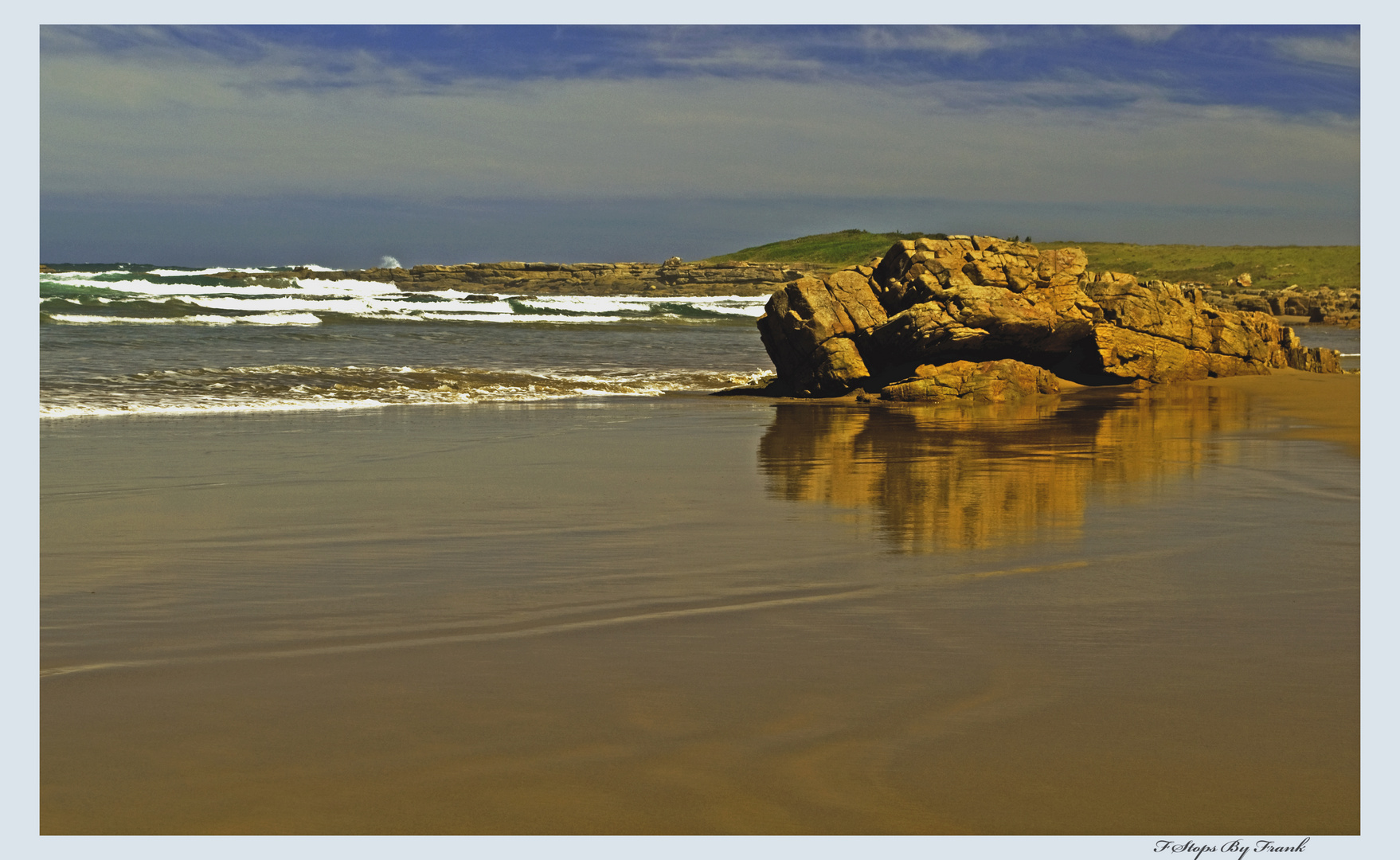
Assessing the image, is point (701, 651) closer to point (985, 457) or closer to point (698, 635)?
point (698, 635)

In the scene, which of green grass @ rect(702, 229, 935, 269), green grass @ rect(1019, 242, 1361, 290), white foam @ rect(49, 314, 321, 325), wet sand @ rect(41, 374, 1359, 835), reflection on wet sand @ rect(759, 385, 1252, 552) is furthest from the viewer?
green grass @ rect(702, 229, 935, 269)

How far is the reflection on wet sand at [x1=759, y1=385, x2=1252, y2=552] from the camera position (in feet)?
22.9

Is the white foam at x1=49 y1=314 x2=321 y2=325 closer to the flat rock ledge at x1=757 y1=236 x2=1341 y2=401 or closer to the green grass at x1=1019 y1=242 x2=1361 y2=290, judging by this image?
the flat rock ledge at x1=757 y1=236 x2=1341 y2=401

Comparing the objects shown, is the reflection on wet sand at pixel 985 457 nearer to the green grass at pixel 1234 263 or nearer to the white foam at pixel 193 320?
the white foam at pixel 193 320

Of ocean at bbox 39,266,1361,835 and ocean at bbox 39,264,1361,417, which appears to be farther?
ocean at bbox 39,264,1361,417

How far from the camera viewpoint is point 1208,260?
80688mm

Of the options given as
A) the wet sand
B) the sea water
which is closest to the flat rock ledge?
the sea water

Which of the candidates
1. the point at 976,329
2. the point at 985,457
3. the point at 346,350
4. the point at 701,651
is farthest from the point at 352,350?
the point at 701,651

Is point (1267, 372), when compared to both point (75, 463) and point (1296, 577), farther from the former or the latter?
point (75, 463)

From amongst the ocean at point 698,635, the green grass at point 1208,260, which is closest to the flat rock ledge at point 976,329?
the ocean at point 698,635

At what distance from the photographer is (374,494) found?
7.84 metres

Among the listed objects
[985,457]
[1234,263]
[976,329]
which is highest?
[1234,263]

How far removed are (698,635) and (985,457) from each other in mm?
5599

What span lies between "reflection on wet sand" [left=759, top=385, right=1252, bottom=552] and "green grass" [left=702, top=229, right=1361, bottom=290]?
46097 mm
